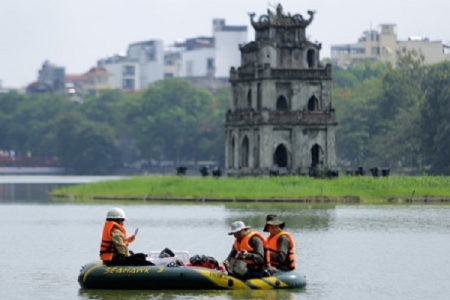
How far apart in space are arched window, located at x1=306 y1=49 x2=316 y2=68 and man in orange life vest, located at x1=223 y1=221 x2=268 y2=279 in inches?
2444

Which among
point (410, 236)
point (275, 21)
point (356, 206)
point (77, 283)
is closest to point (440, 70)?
point (275, 21)

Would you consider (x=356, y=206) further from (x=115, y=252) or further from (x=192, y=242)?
(x=115, y=252)

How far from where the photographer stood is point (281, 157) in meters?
104

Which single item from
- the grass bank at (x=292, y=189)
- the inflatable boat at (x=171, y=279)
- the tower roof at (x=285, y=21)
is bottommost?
the inflatable boat at (x=171, y=279)

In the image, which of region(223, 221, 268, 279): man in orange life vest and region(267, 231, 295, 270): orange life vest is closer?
region(223, 221, 268, 279): man in orange life vest

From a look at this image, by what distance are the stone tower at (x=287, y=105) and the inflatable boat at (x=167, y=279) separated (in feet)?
191

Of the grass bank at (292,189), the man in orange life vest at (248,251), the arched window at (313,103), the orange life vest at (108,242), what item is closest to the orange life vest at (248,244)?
the man in orange life vest at (248,251)

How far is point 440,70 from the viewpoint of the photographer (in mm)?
137250

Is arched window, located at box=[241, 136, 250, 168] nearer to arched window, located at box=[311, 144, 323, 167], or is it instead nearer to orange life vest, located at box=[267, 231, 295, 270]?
arched window, located at box=[311, 144, 323, 167]

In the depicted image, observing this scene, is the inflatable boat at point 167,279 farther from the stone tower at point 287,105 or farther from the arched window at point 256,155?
the arched window at point 256,155

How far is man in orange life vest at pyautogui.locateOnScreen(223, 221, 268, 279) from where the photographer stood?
135 ft

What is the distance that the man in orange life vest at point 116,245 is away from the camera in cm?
4175

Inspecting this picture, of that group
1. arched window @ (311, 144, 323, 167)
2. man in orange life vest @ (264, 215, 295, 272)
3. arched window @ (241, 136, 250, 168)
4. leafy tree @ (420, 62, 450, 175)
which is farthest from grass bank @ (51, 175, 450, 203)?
man in orange life vest @ (264, 215, 295, 272)

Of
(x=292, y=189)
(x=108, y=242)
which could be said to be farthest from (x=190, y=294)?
(x=292, y=189)
